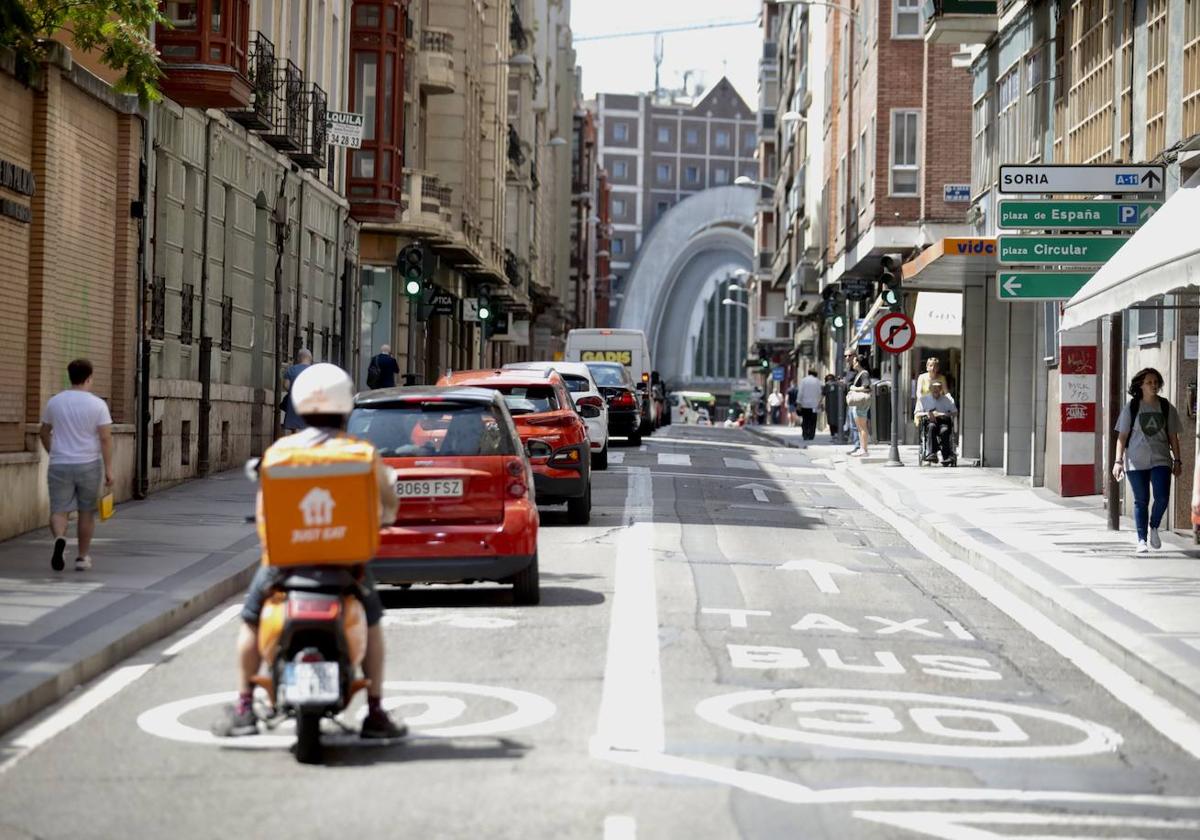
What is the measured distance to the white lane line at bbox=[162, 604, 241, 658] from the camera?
40.5 ft

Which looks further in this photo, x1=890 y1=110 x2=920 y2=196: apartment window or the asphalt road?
x1=890 y1=110 x2=920 y2=196: apartment window

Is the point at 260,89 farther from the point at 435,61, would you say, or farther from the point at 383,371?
the point at 435,61

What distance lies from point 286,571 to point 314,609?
256mm

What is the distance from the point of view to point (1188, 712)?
10.6m

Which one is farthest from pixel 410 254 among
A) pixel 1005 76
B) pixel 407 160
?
pixel 407 160

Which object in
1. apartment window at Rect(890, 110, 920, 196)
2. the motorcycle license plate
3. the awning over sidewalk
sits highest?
apartment window at Rect(890, 110, 920, 196)

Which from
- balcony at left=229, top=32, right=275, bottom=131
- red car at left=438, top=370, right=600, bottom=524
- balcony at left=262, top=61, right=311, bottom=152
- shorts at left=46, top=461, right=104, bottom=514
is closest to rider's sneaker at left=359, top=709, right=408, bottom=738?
shorts at left=46, top=461, right=104, bottom=514

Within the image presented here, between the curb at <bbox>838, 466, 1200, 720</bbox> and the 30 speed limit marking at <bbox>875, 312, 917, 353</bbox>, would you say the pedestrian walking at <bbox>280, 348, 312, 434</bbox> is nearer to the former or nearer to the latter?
the curb at <bbox>838, 466, 1200, 720</bbox>

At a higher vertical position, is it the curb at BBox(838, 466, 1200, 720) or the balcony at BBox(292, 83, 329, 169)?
the balcony at BBox(292, 83, 329, 169)

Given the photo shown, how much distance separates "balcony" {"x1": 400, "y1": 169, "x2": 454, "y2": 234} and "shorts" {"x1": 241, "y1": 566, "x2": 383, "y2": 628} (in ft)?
130

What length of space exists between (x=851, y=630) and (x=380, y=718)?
5.39 meters

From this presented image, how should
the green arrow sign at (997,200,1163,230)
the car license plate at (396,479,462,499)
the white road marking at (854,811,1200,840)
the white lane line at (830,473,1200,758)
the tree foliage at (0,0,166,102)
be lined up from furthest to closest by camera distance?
the green arrow sign at (997,200,1163,230), the tree foliage at (0,0,166,102), the car license plate at (396,479,462,499), the white lane line at (830,473,1200,758), the white road marking at (854,811,1200,840)

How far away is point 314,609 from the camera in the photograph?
8.35 meters

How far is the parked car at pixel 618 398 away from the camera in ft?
140
